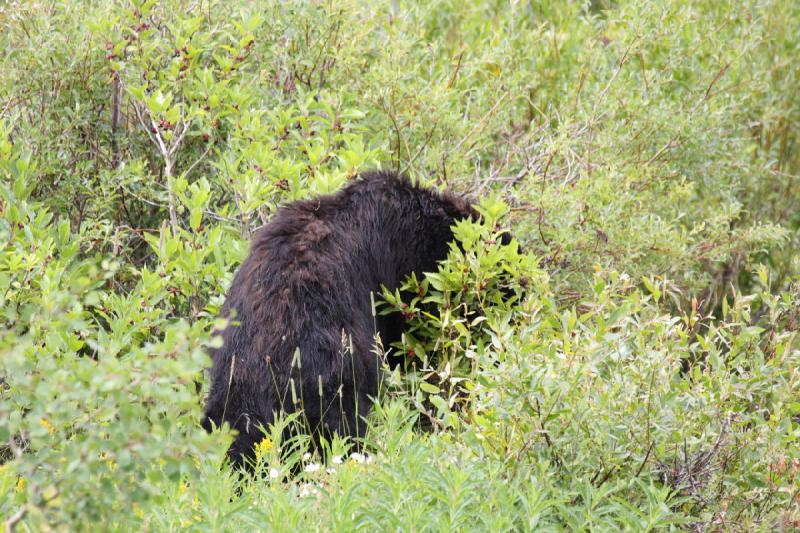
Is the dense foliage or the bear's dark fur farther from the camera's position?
the bear's dark fur

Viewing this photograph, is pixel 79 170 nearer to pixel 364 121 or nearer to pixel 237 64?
pixel 237 64

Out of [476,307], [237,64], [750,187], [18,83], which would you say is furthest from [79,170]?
[750,187]

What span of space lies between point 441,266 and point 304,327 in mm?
1264

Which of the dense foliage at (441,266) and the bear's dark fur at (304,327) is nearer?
the dense foliage at (441,266)

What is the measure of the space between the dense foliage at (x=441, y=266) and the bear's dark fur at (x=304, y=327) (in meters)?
0.17

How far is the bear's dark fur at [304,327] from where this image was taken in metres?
4.48

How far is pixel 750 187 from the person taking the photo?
914 centimetres

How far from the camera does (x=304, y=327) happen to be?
4555 mm

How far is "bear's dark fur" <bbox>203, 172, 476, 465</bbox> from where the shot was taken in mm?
4477

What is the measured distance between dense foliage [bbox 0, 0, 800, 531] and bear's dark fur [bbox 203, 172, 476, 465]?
6.9 inches

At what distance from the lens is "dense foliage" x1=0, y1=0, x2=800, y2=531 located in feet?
11.0

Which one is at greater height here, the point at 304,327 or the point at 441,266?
the point at 304,327

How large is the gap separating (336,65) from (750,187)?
14.3ft

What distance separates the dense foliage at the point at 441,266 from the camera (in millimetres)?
3355
